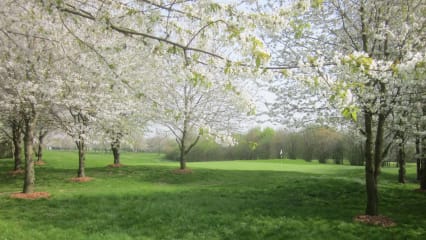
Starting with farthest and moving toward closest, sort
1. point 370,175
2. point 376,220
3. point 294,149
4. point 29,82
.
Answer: point 294,149
point 29,82
point 370,175
point 376,220

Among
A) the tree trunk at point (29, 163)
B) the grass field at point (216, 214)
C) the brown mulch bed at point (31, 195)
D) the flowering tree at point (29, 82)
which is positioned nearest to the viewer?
the grass field at point (216, 214)

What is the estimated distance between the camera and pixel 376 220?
408 inches

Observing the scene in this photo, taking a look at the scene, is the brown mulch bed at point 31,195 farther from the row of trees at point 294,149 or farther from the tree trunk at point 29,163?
the row of trees at point 294,149

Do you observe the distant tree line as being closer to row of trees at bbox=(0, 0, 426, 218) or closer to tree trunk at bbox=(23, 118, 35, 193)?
row of trees at bbox=(0, 0, 426, 218)

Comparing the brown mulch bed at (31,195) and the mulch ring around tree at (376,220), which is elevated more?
the brown mulch bed at (31,195)

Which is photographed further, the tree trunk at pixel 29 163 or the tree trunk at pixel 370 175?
the tree trunk at pixel 29 163

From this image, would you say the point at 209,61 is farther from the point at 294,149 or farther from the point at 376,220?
the point at 294,149

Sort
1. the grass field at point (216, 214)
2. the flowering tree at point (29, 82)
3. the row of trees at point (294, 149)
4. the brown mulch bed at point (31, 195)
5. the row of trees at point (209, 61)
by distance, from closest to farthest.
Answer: the row of trees at point (209, 61) → the grass field at point (216, 214) → the flowering tree at point (29, 82) → the brown mulch bed at point (31, 195) → the row of trees at point (294, 149)

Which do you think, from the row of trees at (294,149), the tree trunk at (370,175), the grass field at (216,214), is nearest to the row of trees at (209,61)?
the tree trunk at (370,175)

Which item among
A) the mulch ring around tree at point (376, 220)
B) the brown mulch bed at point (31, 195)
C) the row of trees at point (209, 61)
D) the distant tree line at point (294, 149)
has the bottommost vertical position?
the mulch ring around tree at point (376, 220)

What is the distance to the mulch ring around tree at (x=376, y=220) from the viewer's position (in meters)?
10.1

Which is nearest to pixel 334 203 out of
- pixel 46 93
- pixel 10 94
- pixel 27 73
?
pixel 46 93

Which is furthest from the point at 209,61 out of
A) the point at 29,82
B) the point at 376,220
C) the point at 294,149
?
the point at 294,149

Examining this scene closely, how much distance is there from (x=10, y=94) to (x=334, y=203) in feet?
46.7
